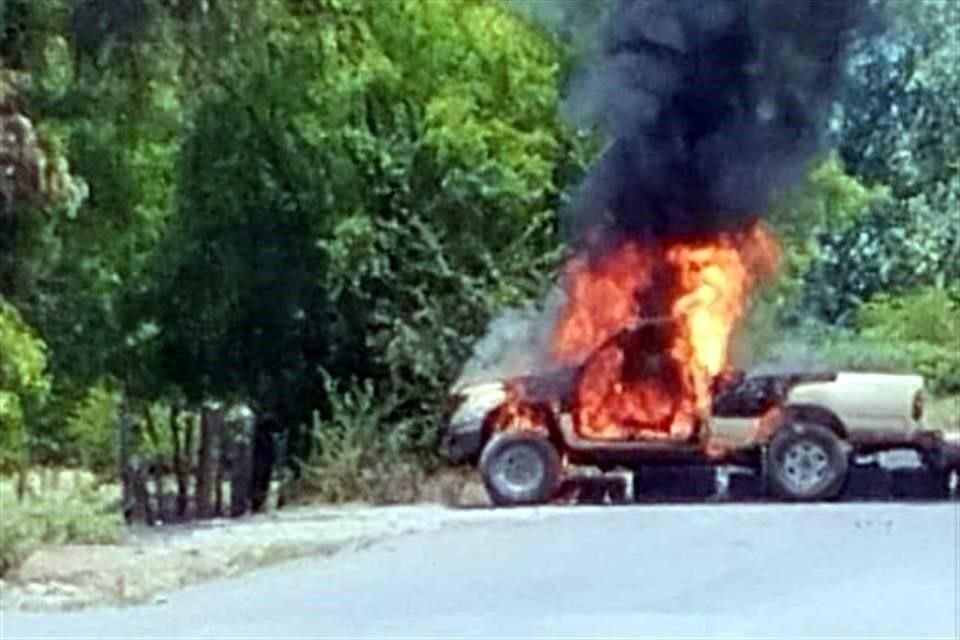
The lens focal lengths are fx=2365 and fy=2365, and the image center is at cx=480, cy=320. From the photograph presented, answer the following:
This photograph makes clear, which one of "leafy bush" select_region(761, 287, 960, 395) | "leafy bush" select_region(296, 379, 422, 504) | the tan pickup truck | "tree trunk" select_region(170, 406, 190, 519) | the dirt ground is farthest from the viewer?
"leafy bush" select_region(761, 287, 960, 395)

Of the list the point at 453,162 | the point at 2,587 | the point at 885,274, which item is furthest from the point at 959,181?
the point at 2,587

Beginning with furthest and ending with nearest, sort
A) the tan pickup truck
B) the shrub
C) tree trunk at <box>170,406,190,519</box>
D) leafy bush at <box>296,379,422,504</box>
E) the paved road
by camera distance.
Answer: the shrub < leafy bush at <box>296,379,422,504</box> < the tan pickup truck < tree trunk at <box>170,406,190,519</box> < the paved road

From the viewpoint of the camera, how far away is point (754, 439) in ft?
36.1

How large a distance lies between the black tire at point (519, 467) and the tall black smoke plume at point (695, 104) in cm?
118

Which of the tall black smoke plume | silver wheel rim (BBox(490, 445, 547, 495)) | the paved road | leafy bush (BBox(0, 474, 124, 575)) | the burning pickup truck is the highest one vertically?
the tall black smoke plume

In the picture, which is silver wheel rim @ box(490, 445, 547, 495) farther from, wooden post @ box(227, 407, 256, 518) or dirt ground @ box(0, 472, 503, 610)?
wooden post @ box(227, 407, 256, 518)

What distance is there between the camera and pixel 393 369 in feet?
37.4

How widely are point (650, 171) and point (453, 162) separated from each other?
96cm

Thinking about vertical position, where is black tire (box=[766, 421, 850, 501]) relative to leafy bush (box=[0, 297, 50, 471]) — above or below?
Answer: below

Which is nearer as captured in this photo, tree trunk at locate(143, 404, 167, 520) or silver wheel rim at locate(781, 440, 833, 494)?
tree trunk at locate(143, 404, 167, 520)

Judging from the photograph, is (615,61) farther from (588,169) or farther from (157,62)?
(157,62)

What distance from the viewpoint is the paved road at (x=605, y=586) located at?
770 cm

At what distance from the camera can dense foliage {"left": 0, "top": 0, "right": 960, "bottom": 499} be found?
10.7m

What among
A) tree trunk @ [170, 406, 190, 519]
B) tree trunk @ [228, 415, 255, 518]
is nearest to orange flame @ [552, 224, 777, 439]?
tree trunk @ [228, 415, 255, 518]
